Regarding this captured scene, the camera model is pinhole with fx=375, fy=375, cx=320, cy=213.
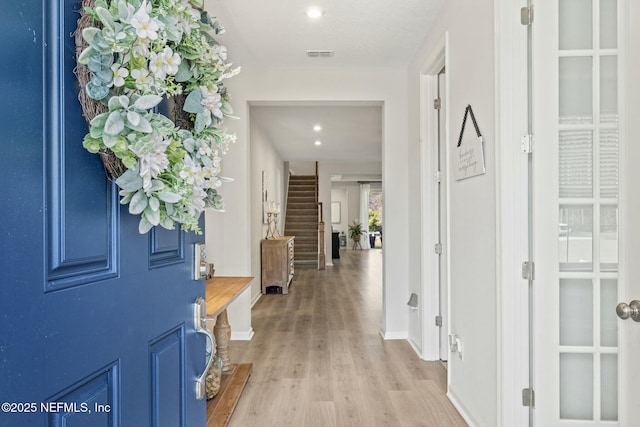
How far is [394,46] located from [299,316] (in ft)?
10.3

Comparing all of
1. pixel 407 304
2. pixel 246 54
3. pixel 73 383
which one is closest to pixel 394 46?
pixel 246 54

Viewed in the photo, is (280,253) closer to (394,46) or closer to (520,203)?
(394,46)

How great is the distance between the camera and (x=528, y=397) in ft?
5.78

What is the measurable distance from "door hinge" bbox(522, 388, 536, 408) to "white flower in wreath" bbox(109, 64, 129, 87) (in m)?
2.02

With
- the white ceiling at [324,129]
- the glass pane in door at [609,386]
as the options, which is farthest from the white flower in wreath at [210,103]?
the white ceiling at [324,129]

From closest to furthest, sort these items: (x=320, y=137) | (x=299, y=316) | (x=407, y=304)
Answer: (x=407, y=304)
(x=299, y=316)
(x=320, y=137)

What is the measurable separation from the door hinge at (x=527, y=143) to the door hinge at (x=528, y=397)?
1122mm

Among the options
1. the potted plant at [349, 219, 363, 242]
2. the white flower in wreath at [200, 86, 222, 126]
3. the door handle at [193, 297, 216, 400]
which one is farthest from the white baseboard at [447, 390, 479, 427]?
Result: the potted plant at [349, 219, 363, 242]

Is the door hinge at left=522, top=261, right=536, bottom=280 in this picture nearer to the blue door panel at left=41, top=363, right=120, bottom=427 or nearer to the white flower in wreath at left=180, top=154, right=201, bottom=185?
the white flower in wreath at left=180, top=154, right=201, bottom=185

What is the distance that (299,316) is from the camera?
15.0 feet

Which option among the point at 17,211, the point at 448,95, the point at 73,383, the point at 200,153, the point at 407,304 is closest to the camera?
the point at 17,211

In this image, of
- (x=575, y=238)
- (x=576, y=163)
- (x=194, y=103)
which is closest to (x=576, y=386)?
(x=575, y=238)

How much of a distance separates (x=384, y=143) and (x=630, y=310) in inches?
114

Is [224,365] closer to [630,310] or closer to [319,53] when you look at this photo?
[630,310]
